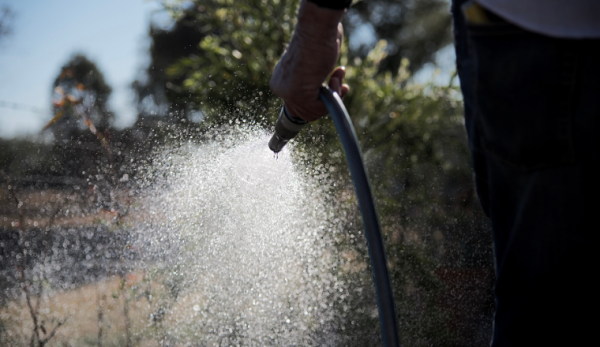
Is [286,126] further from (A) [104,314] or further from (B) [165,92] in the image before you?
(B) [165,92]

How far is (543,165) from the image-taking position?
0.64 meters

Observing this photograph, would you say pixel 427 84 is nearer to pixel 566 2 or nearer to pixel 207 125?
pixel 207 125

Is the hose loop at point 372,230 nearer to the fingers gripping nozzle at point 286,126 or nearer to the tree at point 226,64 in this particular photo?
the fingers gripping nozzle at point 286,126

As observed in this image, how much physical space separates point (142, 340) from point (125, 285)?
0.19m

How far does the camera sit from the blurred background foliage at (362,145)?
160 centimetres

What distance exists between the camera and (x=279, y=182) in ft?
5.49

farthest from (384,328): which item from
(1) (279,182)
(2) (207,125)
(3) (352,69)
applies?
(3) (352,69)

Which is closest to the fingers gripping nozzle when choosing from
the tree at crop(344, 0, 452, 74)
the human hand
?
the human hand

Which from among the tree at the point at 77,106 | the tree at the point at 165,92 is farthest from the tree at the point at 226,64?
the tree at the point at 77,106

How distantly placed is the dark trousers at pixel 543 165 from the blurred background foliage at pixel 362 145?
111 centimetres

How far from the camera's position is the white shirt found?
598mm

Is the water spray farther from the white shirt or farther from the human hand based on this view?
the white shirt

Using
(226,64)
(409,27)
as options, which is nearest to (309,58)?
(226,64)

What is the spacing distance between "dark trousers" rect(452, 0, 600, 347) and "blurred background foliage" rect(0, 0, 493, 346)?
3.66ft
